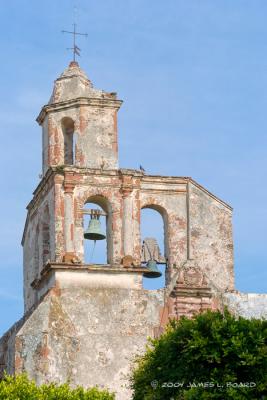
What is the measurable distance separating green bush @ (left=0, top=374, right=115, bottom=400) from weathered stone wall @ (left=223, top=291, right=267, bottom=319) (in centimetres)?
543

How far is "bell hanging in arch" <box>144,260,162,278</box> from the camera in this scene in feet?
118

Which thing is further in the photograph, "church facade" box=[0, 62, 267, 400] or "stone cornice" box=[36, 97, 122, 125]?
"stone cornice" box=[36, 97, 122, 125]

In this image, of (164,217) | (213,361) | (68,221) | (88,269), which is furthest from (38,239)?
(213,361)

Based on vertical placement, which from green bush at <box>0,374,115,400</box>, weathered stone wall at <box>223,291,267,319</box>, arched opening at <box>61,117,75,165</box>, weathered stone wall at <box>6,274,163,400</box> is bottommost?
green bush at <box>0,374,115,400</box>

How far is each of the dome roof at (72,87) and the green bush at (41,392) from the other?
7683mm

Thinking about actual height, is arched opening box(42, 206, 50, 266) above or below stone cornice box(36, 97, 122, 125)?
below

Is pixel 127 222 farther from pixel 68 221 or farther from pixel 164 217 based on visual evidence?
pixel 164 217

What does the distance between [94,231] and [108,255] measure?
61cm

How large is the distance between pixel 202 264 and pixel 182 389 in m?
6.74

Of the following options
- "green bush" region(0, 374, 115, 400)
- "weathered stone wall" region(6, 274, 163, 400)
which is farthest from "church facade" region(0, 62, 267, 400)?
"green bush" region(0, 374, 115, 400)

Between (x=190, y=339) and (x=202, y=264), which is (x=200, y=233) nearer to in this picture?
(x=202, y=264)

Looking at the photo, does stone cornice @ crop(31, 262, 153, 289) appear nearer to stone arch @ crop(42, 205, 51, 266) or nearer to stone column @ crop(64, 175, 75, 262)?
stone column @ crop(64, 175, 75, 262)

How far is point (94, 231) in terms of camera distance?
3591 centimetres

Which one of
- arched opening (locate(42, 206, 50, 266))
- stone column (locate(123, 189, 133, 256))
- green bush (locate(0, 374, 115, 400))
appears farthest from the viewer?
arched opening (locate(42, 206, 50, 266))
